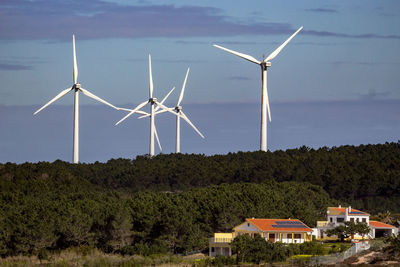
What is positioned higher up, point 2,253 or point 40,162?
point 40,162

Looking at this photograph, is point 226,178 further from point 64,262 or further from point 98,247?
point 64,262

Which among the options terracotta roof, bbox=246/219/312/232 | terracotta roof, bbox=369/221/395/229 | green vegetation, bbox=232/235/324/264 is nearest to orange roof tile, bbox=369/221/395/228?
terracotta roof, bbox=369/221/395/229

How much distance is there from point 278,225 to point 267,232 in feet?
11.6

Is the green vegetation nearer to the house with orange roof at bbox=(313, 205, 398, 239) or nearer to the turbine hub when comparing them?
the house with orange roof at bbox=(313, 205, 398, 239)

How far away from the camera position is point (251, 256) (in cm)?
9162

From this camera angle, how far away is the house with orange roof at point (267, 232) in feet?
326

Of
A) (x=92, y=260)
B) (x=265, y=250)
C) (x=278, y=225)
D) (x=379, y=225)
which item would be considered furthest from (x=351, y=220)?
(x=92, y=260)

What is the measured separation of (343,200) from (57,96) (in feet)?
172

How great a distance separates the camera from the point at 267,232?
102125 millimetres

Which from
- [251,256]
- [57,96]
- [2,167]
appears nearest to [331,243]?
[251,256]

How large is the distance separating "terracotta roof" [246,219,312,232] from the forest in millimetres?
5607

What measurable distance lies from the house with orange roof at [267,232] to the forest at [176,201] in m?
4.25

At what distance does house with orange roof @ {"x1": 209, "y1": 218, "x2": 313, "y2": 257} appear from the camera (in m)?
99.5

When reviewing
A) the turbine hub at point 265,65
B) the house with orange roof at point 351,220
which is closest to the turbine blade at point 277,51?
the turbine hub at point 265,65
